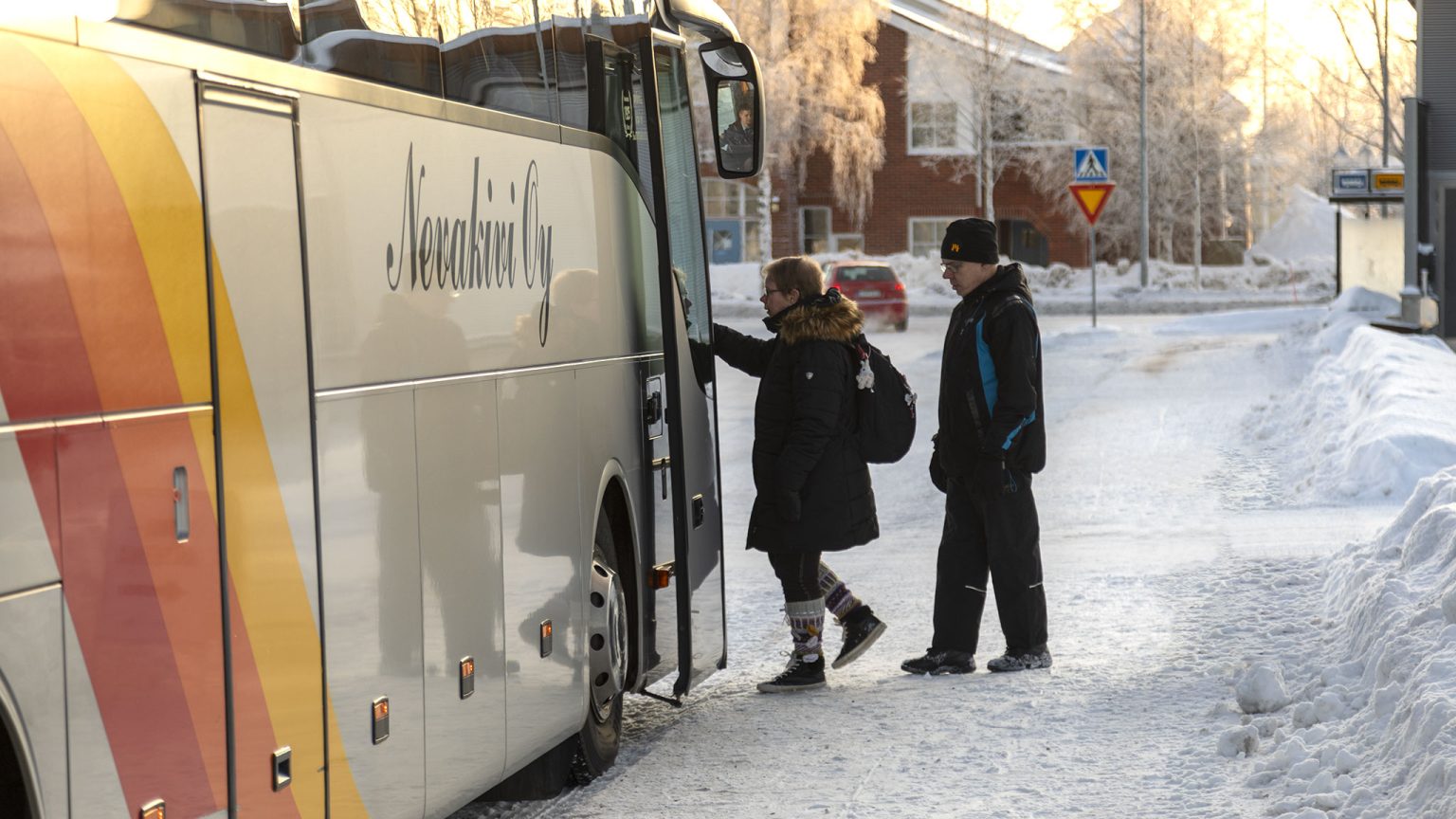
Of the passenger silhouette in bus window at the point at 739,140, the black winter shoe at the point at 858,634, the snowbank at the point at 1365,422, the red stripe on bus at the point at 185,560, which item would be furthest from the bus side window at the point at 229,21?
the snowbank at the point at 1365,422

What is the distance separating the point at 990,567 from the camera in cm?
818

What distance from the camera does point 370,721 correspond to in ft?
14.9

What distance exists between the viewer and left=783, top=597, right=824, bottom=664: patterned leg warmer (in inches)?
310

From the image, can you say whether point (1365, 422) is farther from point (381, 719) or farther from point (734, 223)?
point (734, 223)

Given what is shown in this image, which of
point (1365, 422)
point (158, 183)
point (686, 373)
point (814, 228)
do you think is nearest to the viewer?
point (158, 183)

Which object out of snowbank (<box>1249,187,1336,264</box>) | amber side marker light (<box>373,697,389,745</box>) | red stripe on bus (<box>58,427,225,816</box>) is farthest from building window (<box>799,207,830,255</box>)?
red stripe on bus (<box>58,427,225,816</box>)

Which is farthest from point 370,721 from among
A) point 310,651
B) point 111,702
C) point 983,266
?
point 983,266

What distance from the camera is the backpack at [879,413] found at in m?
7.83

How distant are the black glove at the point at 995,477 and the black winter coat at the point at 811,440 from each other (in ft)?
1.61

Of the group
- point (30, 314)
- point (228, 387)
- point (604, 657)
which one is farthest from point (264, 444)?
point (604, 657)

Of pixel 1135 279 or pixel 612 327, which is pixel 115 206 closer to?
pixel 612 327

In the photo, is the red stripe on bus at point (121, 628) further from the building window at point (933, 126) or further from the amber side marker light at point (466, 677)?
the building window at point (933, 126)

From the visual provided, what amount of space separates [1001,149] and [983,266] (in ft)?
167

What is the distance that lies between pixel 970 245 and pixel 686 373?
1.43m
